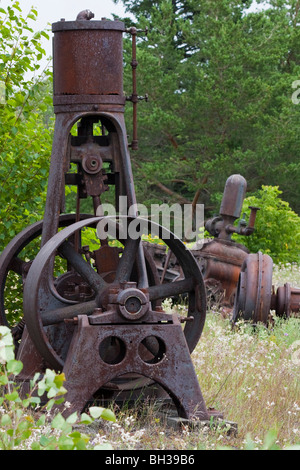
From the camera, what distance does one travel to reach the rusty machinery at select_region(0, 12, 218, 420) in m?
5.00

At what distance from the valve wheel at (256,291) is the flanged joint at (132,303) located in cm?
311

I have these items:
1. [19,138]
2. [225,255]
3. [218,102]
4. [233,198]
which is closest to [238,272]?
[225,255]

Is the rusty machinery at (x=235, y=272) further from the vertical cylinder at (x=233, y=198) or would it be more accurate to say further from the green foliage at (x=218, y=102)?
the green foliage at (x=218, y=102)

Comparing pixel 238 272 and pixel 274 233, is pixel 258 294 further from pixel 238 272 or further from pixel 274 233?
pixel 274 233

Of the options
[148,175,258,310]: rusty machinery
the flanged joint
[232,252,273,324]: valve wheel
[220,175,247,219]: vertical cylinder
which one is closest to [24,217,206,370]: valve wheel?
the flanged joint

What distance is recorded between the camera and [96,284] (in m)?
5.23

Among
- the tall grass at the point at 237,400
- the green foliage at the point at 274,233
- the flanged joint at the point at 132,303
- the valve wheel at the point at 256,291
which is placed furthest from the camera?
the green foliage at the point at 274,233

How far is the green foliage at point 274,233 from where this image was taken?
48.3ft

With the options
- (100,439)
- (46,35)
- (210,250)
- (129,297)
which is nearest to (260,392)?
(129,297)

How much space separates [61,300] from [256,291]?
3.10m

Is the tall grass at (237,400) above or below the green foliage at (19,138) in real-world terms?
below

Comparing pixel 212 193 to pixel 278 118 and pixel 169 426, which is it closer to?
pixel 278 118

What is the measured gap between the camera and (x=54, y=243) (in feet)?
16.5

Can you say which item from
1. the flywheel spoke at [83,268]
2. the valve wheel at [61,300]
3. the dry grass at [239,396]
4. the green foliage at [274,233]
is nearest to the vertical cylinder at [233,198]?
→ the dry grass at [239,396]
